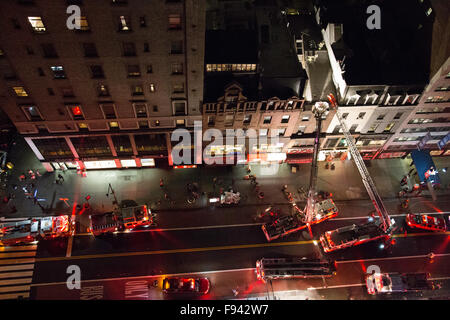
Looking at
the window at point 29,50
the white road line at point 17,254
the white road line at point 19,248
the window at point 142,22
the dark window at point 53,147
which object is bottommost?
the white road line at point 17,254

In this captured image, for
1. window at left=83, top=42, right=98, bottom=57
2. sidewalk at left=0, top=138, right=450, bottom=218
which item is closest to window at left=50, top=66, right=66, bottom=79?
window at left=83, top=42, right=98, bottom=57

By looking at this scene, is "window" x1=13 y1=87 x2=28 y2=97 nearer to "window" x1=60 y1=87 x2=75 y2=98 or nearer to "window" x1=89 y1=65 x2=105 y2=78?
"window" x1=60 y1=87 x2=75 y2=98

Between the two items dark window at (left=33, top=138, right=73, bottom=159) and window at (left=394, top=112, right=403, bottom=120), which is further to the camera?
dark window at (left=33, top=138, right=73, bottom=159)

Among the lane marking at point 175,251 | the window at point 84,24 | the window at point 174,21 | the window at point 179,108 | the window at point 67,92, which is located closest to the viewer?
the window at point 84,24

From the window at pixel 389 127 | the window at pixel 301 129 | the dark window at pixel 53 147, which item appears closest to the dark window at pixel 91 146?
the dark window at pixel 53 147

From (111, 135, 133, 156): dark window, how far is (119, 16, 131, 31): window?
69.4ft

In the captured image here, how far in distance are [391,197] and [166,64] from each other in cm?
4715

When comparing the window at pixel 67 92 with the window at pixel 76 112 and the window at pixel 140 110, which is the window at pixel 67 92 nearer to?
the window at pixel 76 112

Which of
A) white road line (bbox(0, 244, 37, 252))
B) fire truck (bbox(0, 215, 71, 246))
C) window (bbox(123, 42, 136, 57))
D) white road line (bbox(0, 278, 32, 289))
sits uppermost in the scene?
window (bbox(123, 42, 136, 57))

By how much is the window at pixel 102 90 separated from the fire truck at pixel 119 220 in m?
19.0

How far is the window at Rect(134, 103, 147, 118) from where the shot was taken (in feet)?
174

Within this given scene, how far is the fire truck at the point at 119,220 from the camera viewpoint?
184 feet

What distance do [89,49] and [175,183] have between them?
28.7m

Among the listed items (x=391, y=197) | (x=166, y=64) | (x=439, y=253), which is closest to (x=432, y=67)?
(x=391, y=197)
